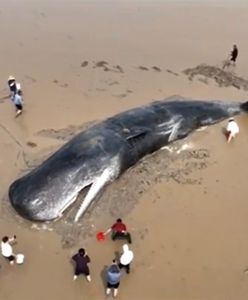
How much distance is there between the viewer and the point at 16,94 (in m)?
19.8

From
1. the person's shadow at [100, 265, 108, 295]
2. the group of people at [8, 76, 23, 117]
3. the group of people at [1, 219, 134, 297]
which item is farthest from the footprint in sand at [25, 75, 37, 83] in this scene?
the person's shadow at [100, 265, 108, 295]

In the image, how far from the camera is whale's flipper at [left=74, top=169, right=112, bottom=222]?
50.6 ft

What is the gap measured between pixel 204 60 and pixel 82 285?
14871 mm

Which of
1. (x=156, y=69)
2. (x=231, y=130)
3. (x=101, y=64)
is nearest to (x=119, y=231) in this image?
(x=231, y=130)

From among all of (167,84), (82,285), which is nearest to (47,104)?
(167,84)

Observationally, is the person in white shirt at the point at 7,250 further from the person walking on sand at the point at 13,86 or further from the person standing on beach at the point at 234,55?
the person standing on beach at the point at 234,55

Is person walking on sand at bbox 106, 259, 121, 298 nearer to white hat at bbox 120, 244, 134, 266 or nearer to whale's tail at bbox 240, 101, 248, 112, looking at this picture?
white hat at bbox 120, 244, 134, 266

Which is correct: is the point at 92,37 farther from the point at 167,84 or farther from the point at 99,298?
the point at 99,298

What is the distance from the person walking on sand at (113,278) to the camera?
12.9m

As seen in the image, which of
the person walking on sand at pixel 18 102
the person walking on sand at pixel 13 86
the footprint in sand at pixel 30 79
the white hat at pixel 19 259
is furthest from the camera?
the footprint in sand at pixel 30 79

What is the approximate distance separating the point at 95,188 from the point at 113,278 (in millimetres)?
3587

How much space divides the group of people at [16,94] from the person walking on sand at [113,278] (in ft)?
28.4

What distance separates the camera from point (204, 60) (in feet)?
83.1

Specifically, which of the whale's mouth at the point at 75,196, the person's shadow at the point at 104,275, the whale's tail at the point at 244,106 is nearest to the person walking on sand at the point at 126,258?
the person's shadow at the point at 104,275
